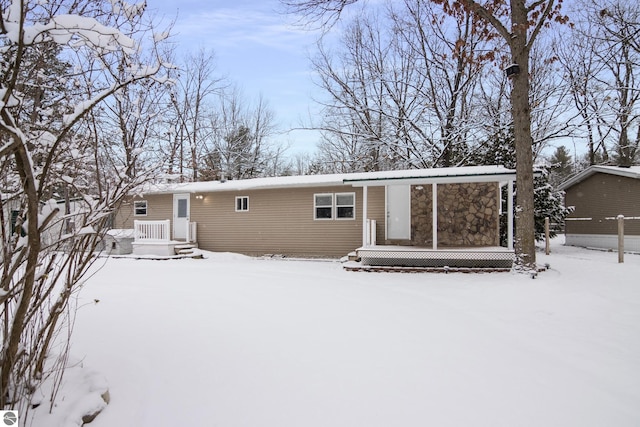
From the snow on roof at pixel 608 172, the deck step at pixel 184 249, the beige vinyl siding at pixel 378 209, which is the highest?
the snow on roof at pixel 608 172

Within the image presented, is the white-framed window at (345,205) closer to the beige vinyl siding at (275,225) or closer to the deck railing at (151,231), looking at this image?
the beige vinyl siding at (275,225)

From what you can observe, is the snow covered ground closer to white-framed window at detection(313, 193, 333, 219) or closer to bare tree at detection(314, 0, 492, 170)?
white-framed window at detection(313, 193, 333, 219)

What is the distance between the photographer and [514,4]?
834 centimetres

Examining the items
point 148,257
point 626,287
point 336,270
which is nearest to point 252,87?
point 148,257

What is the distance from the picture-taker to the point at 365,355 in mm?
3490

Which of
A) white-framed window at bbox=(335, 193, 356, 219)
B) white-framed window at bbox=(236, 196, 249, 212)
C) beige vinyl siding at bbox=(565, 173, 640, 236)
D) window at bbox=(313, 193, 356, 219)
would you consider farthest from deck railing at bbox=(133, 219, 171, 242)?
beige vinyl siding at bbox=(565, 173, 640, 236)

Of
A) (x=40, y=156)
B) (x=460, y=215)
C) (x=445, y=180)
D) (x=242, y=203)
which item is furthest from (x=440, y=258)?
(x=40, y=156)

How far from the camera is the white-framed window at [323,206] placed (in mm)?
12727

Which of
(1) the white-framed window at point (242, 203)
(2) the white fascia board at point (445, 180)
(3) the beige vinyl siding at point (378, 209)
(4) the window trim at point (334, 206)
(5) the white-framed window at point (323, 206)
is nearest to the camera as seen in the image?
(2) the white fascia board at point (445, 180)

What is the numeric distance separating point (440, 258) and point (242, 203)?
7.52 meters

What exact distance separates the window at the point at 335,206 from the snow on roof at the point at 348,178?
56 centimetres

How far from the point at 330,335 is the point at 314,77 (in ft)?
56.6

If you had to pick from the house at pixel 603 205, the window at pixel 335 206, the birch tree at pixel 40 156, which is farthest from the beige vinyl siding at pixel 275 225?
the birch tree at pixel 40 156

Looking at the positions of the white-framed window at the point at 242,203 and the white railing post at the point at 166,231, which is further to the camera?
the white-framed window at the point at 242,203
